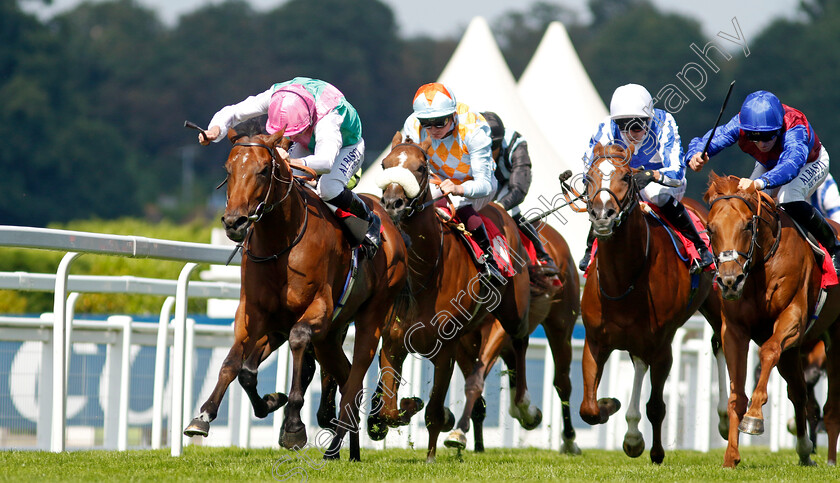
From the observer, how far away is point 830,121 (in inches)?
1767

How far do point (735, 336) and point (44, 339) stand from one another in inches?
168

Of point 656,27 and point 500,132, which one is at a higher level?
point 656,27

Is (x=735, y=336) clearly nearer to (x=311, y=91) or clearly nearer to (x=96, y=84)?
(x=311, y=91)

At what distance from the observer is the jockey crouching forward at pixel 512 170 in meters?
9.02

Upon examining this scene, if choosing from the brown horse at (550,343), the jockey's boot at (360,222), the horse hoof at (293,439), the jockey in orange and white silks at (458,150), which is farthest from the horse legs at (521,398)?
the horse hoof at (293,439)

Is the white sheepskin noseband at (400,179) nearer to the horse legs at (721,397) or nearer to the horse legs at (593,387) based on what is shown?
the horse legs at (593,387)

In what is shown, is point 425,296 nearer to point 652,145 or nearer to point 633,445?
point 633,445

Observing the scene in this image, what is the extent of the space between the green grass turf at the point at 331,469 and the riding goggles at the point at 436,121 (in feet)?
6.68

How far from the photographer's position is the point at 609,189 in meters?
6.73

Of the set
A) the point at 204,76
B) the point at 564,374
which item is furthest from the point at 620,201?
the point at 204,76

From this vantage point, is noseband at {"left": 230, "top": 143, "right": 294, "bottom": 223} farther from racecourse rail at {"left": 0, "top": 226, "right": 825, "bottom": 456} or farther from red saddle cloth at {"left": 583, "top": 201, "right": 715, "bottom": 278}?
red saddle cloth at {"left": 583, "top": 201, "right": 715, "bottom": 278}

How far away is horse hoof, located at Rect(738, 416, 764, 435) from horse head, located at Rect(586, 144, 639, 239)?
49.9 inches

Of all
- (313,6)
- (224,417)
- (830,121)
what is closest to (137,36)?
(313,6)

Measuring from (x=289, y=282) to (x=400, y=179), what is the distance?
933 millimetres
